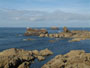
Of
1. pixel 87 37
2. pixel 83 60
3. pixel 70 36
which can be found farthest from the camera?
pixel 70 36

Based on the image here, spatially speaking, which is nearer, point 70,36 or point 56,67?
point 56,67

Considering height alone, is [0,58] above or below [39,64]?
above

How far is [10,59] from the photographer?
39531mm

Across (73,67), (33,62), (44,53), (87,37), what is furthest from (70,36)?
(73,67)

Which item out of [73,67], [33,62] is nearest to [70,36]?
[33,62]

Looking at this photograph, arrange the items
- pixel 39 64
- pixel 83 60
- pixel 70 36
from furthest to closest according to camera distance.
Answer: pixel 70 36 → pixel 39 64 → pixel 83 60

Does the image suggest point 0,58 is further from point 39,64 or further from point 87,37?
point 87,37

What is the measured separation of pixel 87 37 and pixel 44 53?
66244 mm

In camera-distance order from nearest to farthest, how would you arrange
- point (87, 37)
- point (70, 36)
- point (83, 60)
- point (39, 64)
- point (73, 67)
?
1. point (73, 67)
2. point (83, 60)
3. point (39, 64)
4. point (87, 37)
5. point (70, 36)

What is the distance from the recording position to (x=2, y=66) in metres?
36.5

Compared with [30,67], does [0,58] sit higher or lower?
higher

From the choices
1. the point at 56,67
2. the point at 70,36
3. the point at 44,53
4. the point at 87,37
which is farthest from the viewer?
the point at 70,36

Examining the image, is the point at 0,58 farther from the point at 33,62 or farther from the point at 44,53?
the point at 44,53

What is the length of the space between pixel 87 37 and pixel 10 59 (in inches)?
3268
